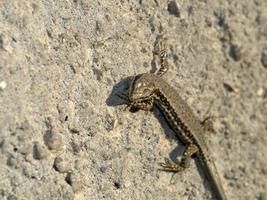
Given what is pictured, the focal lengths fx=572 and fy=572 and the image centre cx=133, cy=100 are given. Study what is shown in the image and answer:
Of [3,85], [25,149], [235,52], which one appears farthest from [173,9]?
[25,149]

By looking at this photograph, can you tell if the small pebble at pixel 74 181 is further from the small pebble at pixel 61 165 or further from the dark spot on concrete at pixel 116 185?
the dark spot on concrete at pixel 116 185

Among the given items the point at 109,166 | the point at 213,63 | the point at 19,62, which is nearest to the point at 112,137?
the point at 109,166

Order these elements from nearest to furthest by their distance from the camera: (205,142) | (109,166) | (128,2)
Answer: (109,166) < (128,2) < (205,142)

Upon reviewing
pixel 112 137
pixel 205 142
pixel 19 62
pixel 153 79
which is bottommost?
pixel 205 142

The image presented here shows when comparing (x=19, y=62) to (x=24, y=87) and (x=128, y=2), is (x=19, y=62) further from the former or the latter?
(x=128, y=2)

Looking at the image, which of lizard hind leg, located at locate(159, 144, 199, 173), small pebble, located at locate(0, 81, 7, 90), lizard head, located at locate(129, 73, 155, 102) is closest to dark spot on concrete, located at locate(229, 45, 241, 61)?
lizard hind leg, located at locate(159, 144, 199, 173)

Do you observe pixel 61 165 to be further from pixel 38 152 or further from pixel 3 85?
pixel 3 85
